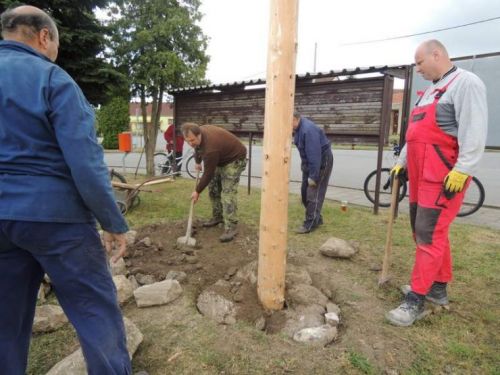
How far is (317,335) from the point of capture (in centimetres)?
249

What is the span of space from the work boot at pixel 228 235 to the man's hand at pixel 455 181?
2.74m

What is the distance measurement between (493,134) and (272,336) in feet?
16.4

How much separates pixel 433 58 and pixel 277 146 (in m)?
1.32

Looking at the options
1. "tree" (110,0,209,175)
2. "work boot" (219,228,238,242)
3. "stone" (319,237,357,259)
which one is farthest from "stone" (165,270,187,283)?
"tree" (110,0,209,175)

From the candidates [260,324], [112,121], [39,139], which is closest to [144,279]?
[260,324]

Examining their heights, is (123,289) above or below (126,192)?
below

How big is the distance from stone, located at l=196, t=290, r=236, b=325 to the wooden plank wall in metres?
3.95

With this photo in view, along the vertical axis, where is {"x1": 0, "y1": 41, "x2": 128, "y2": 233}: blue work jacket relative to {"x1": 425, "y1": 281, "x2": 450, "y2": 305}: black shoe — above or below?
above

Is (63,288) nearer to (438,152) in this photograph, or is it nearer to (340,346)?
(340,346)

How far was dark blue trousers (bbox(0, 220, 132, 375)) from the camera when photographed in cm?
161

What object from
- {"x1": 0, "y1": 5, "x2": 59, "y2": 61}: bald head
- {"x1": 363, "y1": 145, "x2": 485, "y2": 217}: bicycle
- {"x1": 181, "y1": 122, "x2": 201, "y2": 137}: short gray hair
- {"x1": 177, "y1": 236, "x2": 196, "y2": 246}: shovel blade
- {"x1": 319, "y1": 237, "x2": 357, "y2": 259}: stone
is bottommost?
{"x1": 177, "y1": 236, "x2": 196, "y2": 246}: shovel blade

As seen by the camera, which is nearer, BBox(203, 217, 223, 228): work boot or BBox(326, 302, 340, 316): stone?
BBox(326, 302, 340, 316): stone

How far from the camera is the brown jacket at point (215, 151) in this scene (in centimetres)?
432

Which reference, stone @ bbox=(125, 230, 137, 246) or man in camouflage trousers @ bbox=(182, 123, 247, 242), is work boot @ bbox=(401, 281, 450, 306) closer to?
man in camouflage trousers @ bbox=(182, 123, 247, 242)
